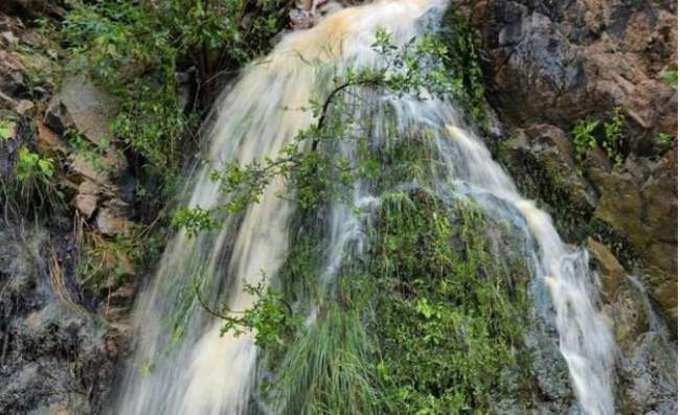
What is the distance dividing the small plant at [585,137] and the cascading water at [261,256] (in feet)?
2.07

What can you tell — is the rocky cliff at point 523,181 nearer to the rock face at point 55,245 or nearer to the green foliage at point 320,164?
the rock face at point 55,245

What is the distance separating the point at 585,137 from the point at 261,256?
2.57 metres

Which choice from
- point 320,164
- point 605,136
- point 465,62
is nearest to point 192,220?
point 320,164

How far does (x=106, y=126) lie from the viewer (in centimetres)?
465

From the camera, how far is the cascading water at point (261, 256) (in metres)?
3.41

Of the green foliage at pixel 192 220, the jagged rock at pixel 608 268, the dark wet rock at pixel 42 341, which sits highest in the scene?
the green foliage at pixel 192 220

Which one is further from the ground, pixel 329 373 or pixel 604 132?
pixel 604 132

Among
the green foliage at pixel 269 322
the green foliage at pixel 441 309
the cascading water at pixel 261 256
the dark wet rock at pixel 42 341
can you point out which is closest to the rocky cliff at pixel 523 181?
the dark wet rock at pixel 42 341

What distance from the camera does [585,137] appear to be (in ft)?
15.0

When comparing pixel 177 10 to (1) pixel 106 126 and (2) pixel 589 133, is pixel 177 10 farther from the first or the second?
(2) pixel 589 133

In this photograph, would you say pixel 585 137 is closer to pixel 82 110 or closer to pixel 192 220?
pixel 192 220

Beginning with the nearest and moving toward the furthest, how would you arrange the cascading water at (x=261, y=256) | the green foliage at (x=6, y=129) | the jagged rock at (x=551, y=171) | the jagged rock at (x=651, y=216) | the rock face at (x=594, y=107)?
1. the cascading water at (x=261, y=256)
2. the green foliage at (x=6, y=129)
3. the jagged rock at (x=651, y=216)
4. the rock face at (x=594, y=107)
5. the jagged rock at (x=551, y=171)

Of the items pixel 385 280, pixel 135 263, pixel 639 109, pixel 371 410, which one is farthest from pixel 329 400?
pixel 639 109

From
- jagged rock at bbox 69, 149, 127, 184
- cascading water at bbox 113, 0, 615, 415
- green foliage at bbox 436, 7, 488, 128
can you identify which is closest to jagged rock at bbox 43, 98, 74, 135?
jagged rock at bbox 69, 149, 127, 184
